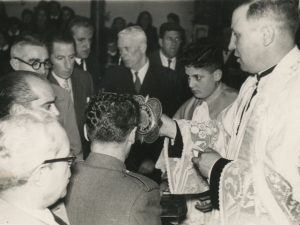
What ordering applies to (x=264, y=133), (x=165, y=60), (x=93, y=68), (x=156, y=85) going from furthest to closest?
(x=165, y=60) < (x=93, y=68) < (x=156, y=85) < (x=264, y=133)

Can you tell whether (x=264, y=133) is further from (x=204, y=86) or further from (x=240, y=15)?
(x=204, y=86)

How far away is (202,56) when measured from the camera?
248cm

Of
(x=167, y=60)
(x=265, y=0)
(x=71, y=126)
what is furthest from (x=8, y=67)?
(x=167, y=60)

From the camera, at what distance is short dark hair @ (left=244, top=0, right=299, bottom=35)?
1609mm

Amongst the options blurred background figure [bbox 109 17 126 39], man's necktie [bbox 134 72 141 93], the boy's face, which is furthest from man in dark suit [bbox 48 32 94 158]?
blurred background figure [bbox 109 17 126 39]

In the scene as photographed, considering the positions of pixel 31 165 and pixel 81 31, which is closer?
pixel 31 165

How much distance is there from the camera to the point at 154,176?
312 cm

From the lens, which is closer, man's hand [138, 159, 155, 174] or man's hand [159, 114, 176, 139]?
man's hand [159, 114, 176, 139]

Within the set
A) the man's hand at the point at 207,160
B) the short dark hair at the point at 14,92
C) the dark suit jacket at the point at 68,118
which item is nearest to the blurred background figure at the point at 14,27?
the dark suit jacket at the point at 68,118

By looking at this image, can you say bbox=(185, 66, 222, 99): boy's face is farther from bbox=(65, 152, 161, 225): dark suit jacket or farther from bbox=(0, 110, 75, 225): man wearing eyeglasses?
bbox=(0, 110, 75, 225): man wearing eyeglasses

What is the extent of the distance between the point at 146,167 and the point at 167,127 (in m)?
1.01

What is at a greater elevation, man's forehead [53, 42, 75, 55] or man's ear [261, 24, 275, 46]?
man's ear [261, 24, 275, 46]

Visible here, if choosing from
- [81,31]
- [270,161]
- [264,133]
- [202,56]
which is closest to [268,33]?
[264,133]

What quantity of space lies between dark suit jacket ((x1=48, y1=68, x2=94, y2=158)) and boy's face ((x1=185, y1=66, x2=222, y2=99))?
92 centimetres
